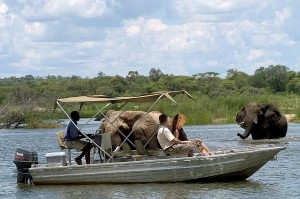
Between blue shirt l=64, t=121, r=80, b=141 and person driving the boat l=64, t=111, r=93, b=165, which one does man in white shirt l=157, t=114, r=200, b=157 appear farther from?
blue shirt l=64, t=121, r=80, b=141

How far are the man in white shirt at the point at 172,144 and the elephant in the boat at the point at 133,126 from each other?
258 cm

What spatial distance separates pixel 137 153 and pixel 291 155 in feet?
27.6

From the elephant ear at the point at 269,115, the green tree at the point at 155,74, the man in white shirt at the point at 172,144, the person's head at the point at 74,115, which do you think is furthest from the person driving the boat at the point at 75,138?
the green tree at the point at 155,74

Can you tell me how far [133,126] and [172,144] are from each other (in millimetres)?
3241

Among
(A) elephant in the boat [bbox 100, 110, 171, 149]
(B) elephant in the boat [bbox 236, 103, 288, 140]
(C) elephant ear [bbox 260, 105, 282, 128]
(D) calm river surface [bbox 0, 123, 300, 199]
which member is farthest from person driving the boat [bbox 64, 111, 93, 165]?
(C) elephant ear [bbox 260, 105, 282, 128]

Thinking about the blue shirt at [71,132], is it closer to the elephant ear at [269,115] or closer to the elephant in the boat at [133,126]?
the elephant in the boat at [133,126]

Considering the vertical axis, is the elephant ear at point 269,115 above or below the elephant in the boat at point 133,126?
above

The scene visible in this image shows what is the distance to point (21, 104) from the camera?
214 feet

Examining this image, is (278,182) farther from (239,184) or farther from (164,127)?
(164,127)

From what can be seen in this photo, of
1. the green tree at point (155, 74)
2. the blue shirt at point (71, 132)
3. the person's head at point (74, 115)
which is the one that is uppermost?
the green tree at point (155, 74)

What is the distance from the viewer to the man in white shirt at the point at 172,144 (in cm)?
2131

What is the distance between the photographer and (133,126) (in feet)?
80.5

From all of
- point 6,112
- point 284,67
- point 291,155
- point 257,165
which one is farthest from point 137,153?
point 284,67

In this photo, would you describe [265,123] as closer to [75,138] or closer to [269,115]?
[269,115]
